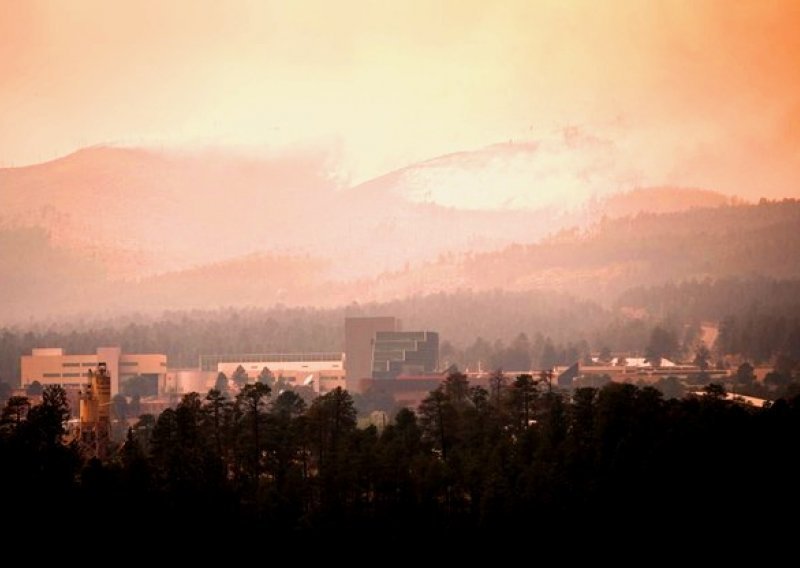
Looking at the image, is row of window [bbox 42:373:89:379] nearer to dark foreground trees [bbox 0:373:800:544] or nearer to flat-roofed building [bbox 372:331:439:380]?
flat-roofed building [bbox 372:331:439:380]

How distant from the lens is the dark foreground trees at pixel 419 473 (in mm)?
80375

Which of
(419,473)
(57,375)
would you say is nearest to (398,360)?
(57,375)

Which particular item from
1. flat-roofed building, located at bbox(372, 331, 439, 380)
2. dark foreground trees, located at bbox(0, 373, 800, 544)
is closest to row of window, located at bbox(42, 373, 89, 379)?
flat-roofed building, located at bbox(372, 331, 439, 380)

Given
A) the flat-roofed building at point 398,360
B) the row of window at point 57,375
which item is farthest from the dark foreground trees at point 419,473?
the row of window at point 57,375

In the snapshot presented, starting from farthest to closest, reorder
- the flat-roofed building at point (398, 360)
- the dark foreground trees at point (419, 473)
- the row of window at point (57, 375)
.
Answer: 1. the row of window at point (57, 375)
2. the flat-roofed building at point (398, 360)
3. the dark foreground trees at point (419, 473)

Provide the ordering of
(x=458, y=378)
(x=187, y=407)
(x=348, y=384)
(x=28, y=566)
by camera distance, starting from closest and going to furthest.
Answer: (x=28, y=566) → (x=187, y=407) → (x=458, y=378) → (x=348, y=384)

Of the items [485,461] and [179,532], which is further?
[485,461]

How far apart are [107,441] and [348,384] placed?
3528 inches

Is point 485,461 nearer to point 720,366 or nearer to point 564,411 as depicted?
point 564,411

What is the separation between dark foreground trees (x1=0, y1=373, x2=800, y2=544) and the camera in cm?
8038

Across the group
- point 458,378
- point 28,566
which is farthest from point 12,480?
point 458,378

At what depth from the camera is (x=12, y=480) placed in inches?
3110

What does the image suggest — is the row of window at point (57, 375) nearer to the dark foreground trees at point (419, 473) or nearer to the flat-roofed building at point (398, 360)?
the flat-roofed building at point (398, 360)

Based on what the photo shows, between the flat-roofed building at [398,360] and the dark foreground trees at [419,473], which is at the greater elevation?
the flat-roofed building at [398,360]
